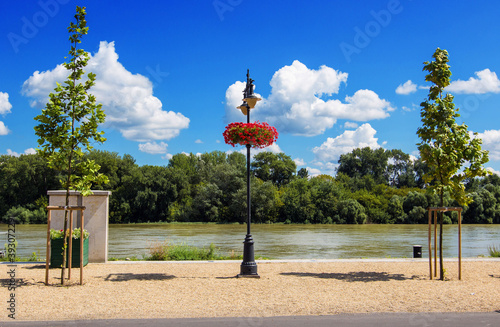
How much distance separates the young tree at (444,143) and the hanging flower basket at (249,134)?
3667mm

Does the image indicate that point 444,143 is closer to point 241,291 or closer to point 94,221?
point 241,291

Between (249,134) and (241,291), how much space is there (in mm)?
3804

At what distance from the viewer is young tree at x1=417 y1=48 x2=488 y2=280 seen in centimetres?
1016

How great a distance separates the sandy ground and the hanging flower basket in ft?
10.5

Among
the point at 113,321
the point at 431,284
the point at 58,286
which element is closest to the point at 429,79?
the point at 431,284

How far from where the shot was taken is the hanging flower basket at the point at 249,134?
10656 mm

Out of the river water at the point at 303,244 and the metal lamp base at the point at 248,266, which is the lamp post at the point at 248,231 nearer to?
the metal lamp base at the point at 248,266

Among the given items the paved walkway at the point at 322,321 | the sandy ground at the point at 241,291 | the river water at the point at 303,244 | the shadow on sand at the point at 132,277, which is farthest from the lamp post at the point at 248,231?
the river water at the point at 303,244

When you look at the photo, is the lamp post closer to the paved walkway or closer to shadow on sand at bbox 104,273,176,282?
shadow on sand at bbox 104,273,176,282

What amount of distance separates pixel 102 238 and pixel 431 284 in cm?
847

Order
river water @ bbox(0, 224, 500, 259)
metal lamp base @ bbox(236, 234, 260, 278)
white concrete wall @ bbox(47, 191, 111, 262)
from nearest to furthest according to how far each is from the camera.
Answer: metal lamp base @ bbox(236, 234, 260, 278), white concrete wall @ bbox(47, 191, 111, 262), river water @ bbox(0, 224, 500, 259)

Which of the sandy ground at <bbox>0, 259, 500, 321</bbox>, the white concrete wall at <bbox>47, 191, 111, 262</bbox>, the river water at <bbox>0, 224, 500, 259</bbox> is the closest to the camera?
the sandy ground at <bbox>0, 259, 500, 321</bbox>

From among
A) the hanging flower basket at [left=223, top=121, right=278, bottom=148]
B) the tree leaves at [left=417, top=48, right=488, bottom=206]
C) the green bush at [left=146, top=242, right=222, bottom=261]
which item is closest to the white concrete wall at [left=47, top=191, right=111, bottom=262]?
the green bush at [left=146, top=242, right=222, bottom=261]

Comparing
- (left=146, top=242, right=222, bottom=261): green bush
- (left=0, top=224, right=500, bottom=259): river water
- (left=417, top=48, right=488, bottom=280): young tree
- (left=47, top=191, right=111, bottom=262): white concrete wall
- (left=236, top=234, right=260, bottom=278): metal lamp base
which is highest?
(left=417, top=48, right=488, bottom=280): young tree
